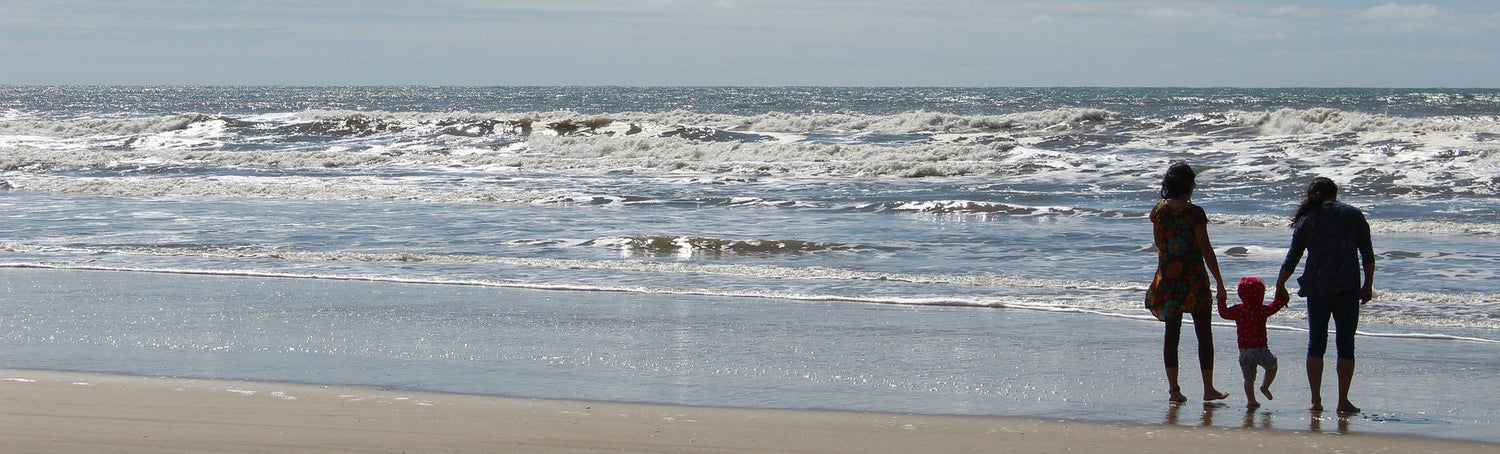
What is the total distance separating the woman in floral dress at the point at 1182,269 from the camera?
18.6ft

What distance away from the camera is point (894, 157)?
27344 mm

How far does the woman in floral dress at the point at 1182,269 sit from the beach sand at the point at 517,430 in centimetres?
59

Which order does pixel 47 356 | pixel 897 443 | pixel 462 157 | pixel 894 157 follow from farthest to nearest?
1. pixel 462 157
2. pixel 894 157
3. pixel 47 356
4. pixel 897 443

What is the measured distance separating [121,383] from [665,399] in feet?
8.07

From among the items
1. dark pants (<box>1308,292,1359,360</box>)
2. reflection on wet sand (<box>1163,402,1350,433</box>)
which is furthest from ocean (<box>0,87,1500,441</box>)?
dark pants (<box>1308,292,1359,360</box>)

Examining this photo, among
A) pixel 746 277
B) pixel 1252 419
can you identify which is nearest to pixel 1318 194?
pixel 1252 419

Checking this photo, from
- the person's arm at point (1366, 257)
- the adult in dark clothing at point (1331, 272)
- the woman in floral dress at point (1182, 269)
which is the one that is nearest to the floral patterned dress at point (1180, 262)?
the woman in floral dress at point (1182, 269)

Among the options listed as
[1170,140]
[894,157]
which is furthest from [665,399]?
[1170,140]

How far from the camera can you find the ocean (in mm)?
6160

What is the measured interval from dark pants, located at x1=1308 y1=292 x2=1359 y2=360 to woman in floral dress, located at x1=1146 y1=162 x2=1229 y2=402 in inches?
15.8

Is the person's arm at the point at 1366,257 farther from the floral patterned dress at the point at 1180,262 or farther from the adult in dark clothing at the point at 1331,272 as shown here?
the floral patterned dress at the point at 1180,262

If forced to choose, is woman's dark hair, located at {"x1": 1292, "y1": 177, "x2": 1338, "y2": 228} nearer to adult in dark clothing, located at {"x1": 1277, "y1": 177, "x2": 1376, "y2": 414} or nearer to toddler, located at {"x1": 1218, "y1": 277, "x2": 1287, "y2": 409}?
adult in dark clothing, located at {"x1": 1277, "y1": 177, "x2": 1376, "y2": 414}

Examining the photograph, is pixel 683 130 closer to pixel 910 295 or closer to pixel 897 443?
pixel 910 295

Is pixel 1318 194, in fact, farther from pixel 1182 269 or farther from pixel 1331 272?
pixel 1182 269
